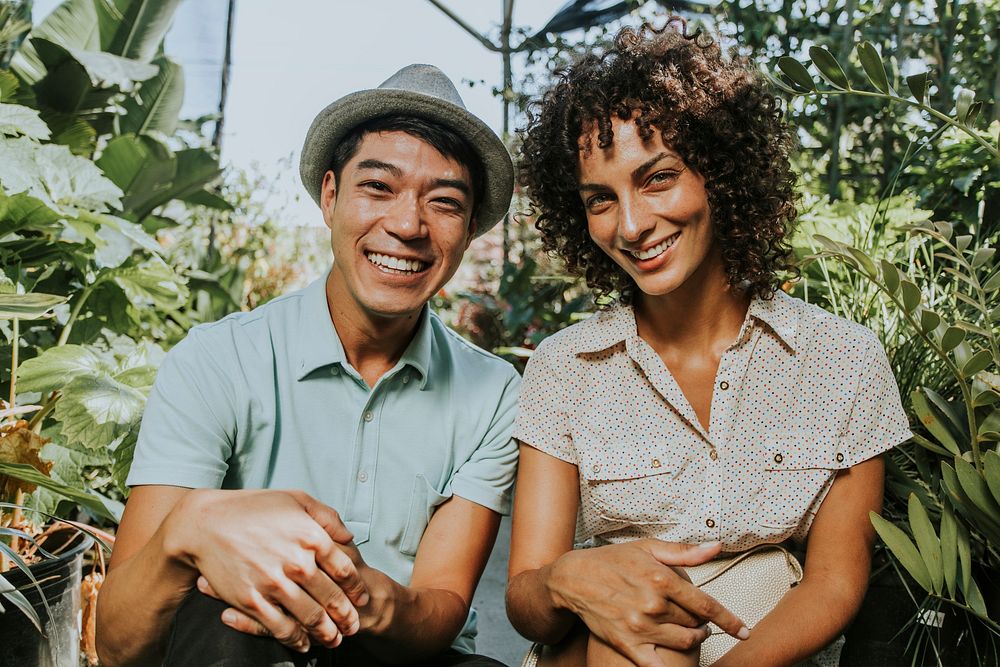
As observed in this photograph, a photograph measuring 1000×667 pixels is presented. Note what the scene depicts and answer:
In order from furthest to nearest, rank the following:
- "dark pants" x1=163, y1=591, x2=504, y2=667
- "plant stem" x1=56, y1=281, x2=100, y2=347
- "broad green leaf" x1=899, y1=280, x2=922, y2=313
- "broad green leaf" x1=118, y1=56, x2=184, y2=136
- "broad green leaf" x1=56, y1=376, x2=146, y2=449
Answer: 1. "broad green leaf" x1=118, y1=56, x2=184, y2=136
2. "plant stem" x1=56, y1=281, x2=100, y2=347
3. "broad green leaf" x1=56, y1=376, x2=146, y2=449
4. "broad green leaf" x1=899, y1=280, x2=922, y2=313
5. "dark pants" x1=163, y1=591, x2=504, y2=667

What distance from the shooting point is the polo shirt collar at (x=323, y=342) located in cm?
180

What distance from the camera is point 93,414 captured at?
2.09 meters

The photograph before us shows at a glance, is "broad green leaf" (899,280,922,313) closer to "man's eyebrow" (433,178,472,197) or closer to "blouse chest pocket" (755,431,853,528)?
"blouse chest pocket" (755,431,853,528)

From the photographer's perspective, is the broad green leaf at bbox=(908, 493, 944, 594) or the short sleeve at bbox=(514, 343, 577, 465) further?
the short sleeve at bbox=(514, 343, 577, 465)

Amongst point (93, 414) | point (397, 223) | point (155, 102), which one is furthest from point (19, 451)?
point (155, 102)

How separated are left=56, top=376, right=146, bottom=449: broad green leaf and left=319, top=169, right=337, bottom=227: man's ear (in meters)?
0.68

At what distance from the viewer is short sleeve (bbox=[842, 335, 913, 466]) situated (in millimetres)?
1650

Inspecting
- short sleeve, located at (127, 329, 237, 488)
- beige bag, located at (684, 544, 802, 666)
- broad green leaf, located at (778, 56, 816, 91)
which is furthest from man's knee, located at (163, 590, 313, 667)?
broad green leaf, located at (778, 56, 816, 91)

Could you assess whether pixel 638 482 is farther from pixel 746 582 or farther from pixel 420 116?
pixel 420 116

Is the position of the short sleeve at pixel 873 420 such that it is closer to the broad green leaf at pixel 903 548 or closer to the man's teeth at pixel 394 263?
the broad green leaf at pixel 903 548

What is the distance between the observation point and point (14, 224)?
Answer: 2.54m

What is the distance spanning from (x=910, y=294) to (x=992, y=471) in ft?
1.01

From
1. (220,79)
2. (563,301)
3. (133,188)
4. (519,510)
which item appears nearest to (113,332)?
(133,188)

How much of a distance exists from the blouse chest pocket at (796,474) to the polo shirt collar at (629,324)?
0.19m
